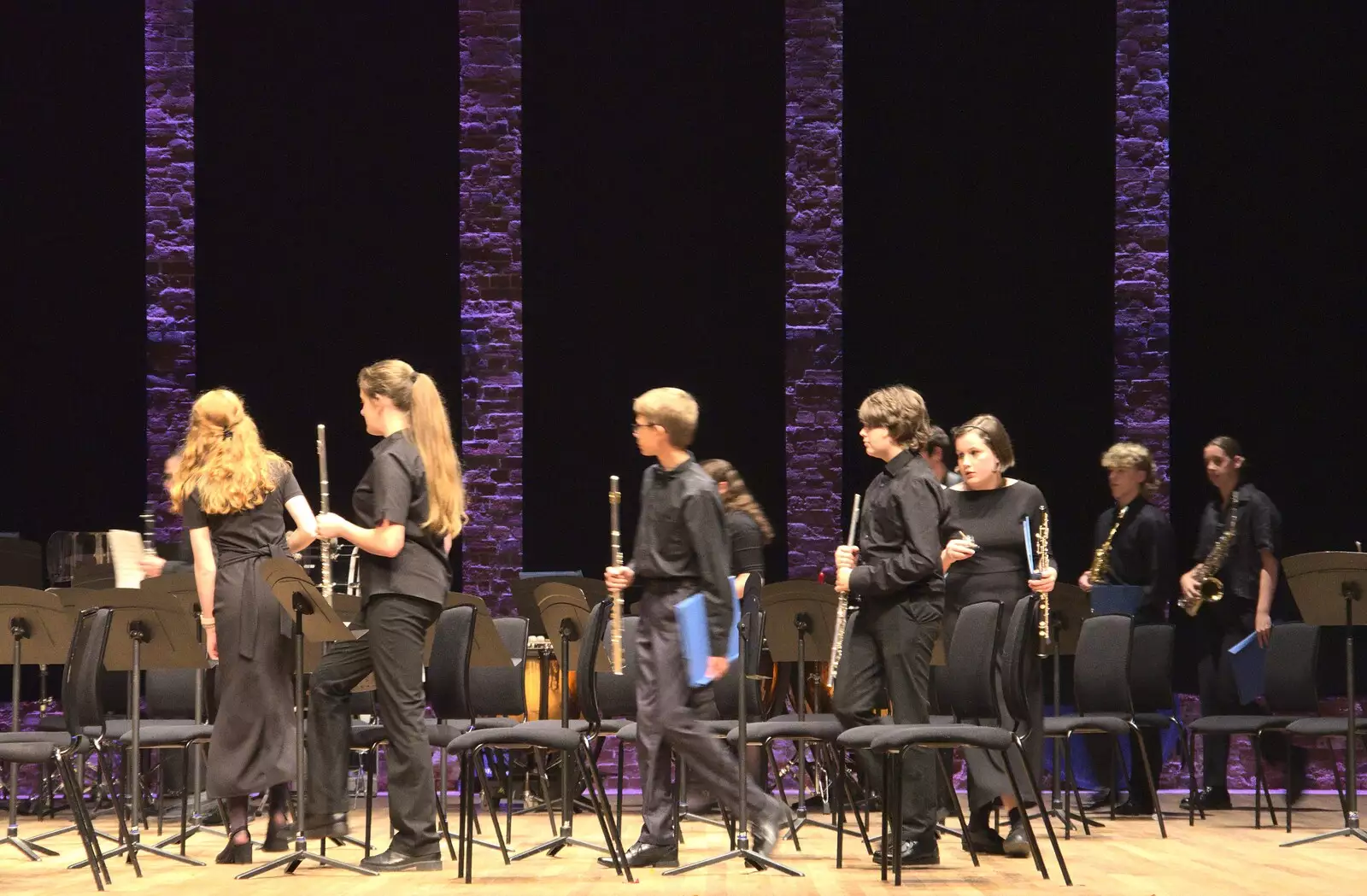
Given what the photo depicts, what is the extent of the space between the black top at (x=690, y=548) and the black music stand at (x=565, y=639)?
22.2 inches

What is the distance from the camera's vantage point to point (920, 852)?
535 cm

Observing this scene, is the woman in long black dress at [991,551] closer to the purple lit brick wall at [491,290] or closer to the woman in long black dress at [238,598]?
the woman in long black dress at [238,598]

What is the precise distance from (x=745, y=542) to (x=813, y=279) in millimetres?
2808

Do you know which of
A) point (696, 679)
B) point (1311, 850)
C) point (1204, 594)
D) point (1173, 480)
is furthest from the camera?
point (1173, 480)

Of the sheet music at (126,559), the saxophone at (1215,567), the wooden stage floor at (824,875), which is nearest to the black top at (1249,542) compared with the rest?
the saxophone at (1215,567)

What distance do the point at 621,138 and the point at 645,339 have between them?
1175 millimetres

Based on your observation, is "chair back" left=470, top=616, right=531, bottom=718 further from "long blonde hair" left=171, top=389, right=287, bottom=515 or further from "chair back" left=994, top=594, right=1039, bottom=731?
"chair back" left=994, top=594, right=1039, bottom=731

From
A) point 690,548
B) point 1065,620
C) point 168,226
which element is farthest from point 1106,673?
point 168,226

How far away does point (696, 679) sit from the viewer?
16.5 ft

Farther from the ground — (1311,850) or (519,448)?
(519,448)

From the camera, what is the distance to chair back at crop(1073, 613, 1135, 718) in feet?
22.6

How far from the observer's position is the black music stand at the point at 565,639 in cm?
578

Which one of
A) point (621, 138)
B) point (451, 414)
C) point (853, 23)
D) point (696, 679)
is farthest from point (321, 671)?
point (853, 23)

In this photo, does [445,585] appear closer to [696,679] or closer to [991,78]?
[696,679]
